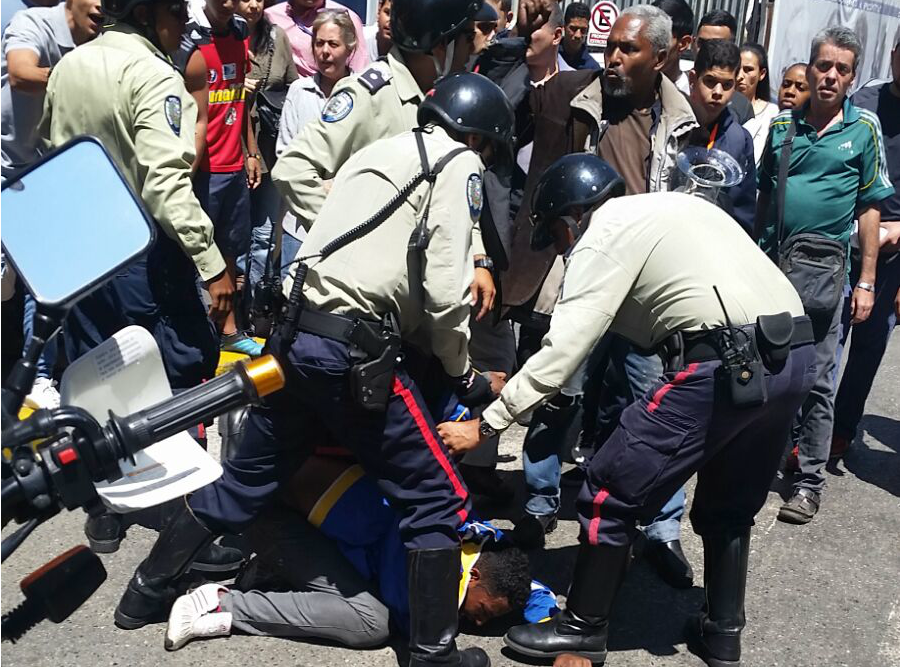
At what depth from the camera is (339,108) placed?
3.68 m

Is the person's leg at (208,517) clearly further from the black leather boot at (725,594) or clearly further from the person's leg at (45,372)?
the black leather boot at (725,594)

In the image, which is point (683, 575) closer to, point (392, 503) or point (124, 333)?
point (392, 503)

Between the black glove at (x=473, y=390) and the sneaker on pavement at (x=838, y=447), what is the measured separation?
8.33ft

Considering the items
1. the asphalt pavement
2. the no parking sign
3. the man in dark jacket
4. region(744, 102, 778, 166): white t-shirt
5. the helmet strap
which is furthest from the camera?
the no parking sign

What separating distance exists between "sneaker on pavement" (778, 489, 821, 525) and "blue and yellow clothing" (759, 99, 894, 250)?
117 centimetres

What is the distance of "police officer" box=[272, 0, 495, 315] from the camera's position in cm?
365

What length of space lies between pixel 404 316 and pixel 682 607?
1.64 m

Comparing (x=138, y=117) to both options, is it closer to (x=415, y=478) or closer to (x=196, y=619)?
(x=415, y=478)

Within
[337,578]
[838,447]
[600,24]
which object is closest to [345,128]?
[337,578]

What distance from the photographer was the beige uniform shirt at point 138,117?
11.6ft

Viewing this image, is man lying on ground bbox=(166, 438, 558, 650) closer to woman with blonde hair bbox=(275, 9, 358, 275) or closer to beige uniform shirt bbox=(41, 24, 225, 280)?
beige uniform shirt bbox=(41, 24, 225, 280)

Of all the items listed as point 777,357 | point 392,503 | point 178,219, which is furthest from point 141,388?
point 777,357

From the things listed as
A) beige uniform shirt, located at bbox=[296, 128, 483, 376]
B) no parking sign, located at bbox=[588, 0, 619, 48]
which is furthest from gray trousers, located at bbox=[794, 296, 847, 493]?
no parking sign, located at bbox=[588, 0, 619, 48]

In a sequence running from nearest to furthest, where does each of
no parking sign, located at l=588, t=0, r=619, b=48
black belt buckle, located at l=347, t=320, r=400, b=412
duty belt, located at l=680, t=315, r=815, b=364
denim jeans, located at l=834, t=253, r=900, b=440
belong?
black belt buckle, located at l=347, t=320, r=400, b=412
duty belt, located at l=680, t=315, r=815, b=364
denim jeans, located at l=834, t=253, r=900, b=440
no parking sign, located at l=588, t=0, r=619, b=48
